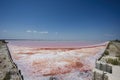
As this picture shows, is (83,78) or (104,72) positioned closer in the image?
(104,72)

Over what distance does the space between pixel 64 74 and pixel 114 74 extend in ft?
16.5

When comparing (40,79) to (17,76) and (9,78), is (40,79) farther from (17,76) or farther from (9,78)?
(9,78)

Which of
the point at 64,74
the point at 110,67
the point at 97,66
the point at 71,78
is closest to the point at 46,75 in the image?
the point at 64,74

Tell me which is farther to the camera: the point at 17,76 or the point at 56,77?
the point at 56,77

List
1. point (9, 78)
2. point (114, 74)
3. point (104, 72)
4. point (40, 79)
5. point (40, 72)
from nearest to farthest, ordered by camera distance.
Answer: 1. point (114, 74)
2. point (104, 72)
3. point (9, 78)
4. point (40, 79)
5. point (40, 72)

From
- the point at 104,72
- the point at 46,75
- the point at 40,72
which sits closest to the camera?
the point at 104,72

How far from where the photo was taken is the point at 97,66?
28.0ft

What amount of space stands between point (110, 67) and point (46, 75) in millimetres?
5785

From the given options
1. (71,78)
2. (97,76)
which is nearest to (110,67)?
(97,76)

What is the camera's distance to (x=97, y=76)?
794cm

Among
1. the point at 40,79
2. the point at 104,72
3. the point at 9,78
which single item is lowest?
the point at 40,79

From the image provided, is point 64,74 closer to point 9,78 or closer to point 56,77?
point 56,77

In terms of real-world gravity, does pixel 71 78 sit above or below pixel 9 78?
below

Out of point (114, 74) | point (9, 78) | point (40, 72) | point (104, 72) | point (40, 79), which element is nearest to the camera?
point (114, 74)
